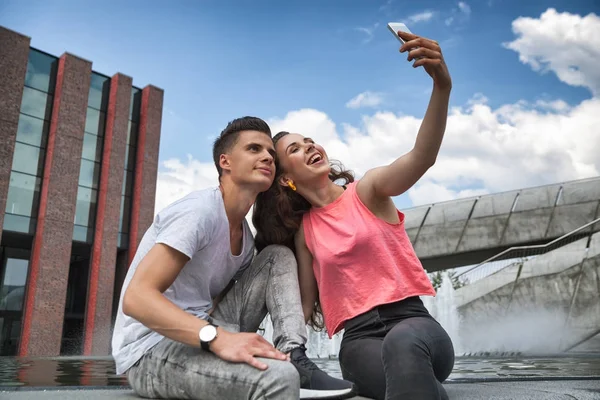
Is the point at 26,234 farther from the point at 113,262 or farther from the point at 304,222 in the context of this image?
the point at 304,222

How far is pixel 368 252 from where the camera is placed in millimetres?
2400

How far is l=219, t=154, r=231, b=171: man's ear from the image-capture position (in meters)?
2.39

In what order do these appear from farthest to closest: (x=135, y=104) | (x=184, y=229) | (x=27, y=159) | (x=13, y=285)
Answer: (x=135, y=104), (x=27, y=159), (x=13, y=285), (x=184, y=229)

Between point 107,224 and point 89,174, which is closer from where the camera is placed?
point 107,224

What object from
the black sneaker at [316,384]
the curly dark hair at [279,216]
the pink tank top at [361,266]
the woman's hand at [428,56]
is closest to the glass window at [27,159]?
the curly dark hair at [279,216]

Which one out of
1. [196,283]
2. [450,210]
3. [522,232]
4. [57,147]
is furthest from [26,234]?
[196,283]

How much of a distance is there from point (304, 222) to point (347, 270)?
17.6 inches

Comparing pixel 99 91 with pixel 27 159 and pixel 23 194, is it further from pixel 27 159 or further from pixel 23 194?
pixel 23 194

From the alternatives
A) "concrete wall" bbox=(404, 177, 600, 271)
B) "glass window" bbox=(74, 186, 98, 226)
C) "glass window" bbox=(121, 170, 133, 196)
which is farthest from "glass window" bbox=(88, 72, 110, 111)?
"concrete wall" bbox=(404, 177, 600, 271)

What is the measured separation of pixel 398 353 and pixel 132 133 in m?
22.2

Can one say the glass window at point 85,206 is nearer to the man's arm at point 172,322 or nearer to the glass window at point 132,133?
the glass window at point 132,133

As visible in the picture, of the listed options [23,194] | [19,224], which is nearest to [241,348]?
[19,224]

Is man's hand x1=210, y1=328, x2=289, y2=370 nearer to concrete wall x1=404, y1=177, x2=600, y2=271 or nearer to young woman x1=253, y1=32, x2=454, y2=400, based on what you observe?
young woman x1=253, y1=32, x2=454, y2=400

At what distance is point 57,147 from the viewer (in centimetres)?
1877
